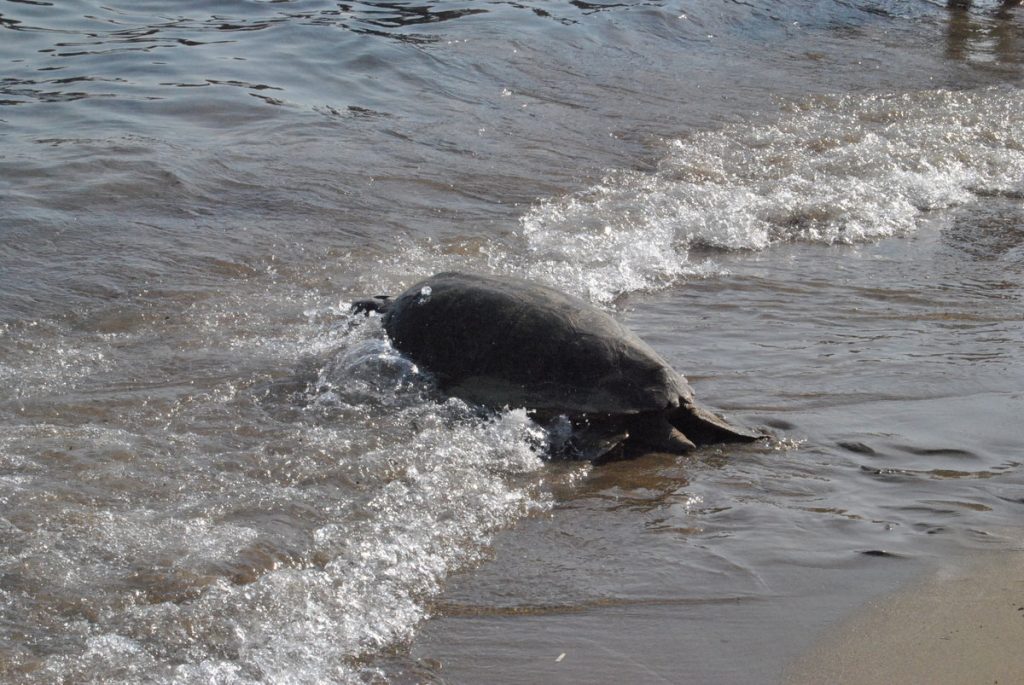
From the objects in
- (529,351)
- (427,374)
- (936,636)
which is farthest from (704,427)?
(936,636)

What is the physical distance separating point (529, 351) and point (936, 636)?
185 centimetres

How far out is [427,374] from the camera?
4332 millimetres

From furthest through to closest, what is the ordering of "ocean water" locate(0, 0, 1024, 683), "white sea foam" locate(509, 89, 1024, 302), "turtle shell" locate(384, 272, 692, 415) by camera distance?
"white sea foam" locate(509, 89, 1024, 302)
"turtle shell" locate(384, 272, 692, 415)
"ocean water" locate(0, 0, 1024, 683)

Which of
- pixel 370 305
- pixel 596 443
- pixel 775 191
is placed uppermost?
pixel 775 191

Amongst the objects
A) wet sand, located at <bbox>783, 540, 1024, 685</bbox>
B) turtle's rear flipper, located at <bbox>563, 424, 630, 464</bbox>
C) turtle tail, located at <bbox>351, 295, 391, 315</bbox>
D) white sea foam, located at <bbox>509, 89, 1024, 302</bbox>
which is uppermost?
white sea foam, located at <bbox>509, 89, 1024, 302</bbox>

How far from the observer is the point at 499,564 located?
10.2 feet

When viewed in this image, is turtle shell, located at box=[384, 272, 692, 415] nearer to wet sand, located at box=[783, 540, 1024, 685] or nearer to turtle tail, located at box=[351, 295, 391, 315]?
turtle tail, located at box=[351, 295, 391, 315]

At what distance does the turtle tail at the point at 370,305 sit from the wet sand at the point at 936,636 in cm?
253

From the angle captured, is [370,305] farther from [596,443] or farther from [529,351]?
[596,443]

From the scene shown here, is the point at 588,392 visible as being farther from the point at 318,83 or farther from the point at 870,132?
the point at 318,83

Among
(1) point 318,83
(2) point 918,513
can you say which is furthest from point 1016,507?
(1) point 318,83

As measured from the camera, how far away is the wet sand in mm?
2565

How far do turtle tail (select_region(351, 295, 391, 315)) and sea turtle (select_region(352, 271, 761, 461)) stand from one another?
279 millimetres

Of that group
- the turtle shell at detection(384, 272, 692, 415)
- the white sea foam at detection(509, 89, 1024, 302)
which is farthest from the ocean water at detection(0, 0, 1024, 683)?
the turtle shell at detection(384, 272, 692, 415)
